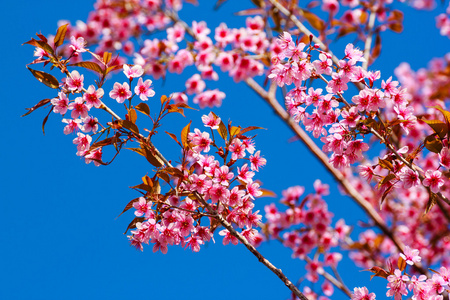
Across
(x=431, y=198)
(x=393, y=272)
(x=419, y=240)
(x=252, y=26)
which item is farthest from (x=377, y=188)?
(x=419, y=240)

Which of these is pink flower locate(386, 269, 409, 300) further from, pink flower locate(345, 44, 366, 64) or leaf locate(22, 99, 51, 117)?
leaf locate(22, 99, 51, 117)

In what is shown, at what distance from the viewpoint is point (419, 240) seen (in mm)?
5328

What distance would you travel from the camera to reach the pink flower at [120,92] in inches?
70.8

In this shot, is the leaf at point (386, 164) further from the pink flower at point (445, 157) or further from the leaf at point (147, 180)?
the leaf at point (147, 180)

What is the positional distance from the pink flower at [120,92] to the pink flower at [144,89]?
0.05 metres

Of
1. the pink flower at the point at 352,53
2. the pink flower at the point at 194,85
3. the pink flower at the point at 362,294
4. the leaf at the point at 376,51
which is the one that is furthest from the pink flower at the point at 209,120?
the pink flower at the point at 194,85

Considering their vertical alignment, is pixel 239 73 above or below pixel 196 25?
below

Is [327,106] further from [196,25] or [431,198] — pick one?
[196,25]

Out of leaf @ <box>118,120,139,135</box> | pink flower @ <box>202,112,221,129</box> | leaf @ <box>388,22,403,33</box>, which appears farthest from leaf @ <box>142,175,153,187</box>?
leaf @ <box>388,22,403,33</box>

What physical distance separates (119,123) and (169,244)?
1.77 feet

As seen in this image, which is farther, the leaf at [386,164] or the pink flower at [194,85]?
the pink flower at [194,85]

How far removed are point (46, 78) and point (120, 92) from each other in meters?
0.30

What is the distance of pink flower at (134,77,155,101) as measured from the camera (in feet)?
6.12

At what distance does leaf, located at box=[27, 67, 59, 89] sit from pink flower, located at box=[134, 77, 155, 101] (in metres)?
0.33
